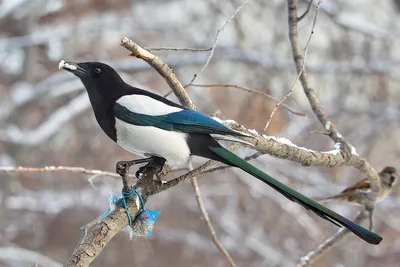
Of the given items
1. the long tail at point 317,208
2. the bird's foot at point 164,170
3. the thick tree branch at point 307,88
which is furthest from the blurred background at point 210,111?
the long tail at point 317,208

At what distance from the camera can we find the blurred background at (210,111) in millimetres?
4461

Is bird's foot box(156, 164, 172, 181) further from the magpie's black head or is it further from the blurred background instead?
the blurred background

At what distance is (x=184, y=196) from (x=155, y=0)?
7.14 ft

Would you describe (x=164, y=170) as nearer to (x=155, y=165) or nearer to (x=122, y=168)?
(x=155, y=165)

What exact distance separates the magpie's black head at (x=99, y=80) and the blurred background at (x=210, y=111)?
91.5 inches

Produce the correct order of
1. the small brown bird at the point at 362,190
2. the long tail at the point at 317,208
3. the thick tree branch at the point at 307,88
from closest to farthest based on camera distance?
the long tail at the point at 317,208 → the thick tree branch at the point at 307,88 → the small brown bird at the point at 362,190

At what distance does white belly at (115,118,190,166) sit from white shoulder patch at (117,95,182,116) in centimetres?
4

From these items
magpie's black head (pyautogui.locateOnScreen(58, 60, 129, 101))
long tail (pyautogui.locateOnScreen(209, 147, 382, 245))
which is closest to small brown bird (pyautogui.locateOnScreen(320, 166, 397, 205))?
long tail (pyautogui.locateOnScreen(209, 147, 382, 245))

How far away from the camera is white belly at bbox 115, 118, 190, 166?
1318 millimetres

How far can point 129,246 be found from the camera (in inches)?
283

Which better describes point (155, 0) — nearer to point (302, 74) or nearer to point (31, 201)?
point (31, 201)

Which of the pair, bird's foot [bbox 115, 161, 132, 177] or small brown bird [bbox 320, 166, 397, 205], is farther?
small brown bird [bbox 320, 166, 397, 205]

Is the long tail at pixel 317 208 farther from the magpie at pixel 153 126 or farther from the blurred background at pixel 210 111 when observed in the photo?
the blurred background at pixel 210 111

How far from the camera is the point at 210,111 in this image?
517cm
